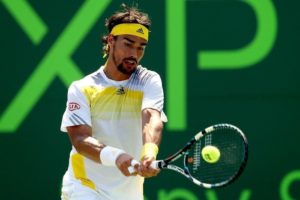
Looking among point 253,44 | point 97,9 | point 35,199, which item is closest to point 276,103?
point 253,44

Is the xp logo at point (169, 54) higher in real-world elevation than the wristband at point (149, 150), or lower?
higher

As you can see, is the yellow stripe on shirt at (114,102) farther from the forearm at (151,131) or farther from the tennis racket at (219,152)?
the tennis racket at (219,152)

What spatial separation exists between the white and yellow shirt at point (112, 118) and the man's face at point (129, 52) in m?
0.12

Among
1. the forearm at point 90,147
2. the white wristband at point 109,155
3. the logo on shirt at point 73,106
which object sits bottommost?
the white wristband at point 109,155

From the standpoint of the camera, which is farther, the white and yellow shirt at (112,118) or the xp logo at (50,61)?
the xp logo at (50,61)

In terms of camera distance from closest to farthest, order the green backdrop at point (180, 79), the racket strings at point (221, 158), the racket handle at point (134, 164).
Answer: the racket handle at point (134, 164), the racket strings at point (221, 158), the green backdrop at point (180, 79)

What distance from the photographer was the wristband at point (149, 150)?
403 centimetres

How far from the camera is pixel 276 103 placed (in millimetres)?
6391

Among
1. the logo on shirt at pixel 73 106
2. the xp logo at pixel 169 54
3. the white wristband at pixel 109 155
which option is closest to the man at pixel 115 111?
the logo on shirt at pixel 73 106

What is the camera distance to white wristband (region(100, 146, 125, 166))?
4.07 metres

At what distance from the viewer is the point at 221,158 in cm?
429

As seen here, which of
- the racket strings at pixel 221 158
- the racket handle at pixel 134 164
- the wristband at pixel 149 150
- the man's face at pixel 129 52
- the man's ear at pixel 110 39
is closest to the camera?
the racket handle at pixel 134 164

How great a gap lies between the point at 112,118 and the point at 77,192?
0.42m

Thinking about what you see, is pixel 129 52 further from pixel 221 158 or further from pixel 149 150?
pixel 221 158
